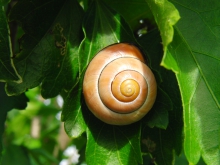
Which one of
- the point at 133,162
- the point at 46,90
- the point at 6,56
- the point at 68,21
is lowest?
the point at 133,162

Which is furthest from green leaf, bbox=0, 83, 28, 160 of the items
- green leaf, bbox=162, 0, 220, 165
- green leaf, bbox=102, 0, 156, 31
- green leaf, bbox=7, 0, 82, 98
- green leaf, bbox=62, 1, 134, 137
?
green leaf, bbox=162, 0, 220, 165

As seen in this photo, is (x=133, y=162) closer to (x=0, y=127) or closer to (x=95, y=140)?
(x=95, y=140)

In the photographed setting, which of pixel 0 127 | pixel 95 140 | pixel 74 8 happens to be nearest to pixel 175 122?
pixel 95 140

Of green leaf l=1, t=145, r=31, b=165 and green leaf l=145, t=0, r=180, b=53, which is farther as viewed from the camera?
green leaf l=1, t=145, r=31, b=165

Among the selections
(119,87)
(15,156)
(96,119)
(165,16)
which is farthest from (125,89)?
(15,156)

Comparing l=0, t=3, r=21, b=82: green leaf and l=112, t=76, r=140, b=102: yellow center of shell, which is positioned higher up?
l=0, t=3, r=21, b=82: green leaf

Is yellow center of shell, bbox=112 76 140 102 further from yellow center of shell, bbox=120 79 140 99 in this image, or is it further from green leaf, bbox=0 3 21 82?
green leaf, bbox=0 3 21 82
